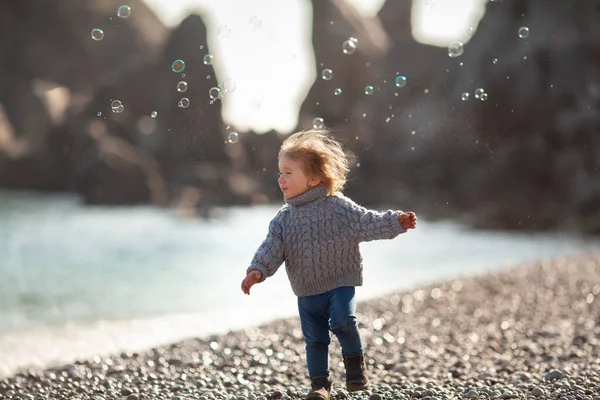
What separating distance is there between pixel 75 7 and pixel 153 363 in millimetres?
132809

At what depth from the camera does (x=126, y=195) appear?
157 ft

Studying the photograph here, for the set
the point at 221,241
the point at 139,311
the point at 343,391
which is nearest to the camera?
the point at 343,391

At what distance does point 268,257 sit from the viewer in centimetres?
399

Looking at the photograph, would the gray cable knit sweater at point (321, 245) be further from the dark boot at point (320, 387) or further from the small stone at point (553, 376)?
the small stone at point (553, 376)

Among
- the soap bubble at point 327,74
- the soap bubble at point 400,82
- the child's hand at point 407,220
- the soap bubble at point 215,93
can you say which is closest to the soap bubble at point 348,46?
the soap bubble at point 327,74

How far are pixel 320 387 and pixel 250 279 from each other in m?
0.85

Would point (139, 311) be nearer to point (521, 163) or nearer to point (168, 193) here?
point (521, 163)

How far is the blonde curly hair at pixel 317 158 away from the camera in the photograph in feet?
13.3

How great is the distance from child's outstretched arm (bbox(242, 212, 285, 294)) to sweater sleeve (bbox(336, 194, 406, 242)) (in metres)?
0.41

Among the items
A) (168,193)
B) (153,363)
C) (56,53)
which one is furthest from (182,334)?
(56,53)

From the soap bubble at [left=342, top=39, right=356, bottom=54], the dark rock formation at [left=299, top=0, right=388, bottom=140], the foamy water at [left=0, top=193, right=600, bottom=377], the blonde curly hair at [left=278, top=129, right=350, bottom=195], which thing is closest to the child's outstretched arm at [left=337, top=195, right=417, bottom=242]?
the blonde curly hair at [left=278, top=129, right=350, bottom=195]

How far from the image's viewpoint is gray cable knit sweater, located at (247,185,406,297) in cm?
398

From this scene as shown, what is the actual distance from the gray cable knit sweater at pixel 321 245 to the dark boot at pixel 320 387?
0.55m

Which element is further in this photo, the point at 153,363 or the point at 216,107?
the point at 216,107
